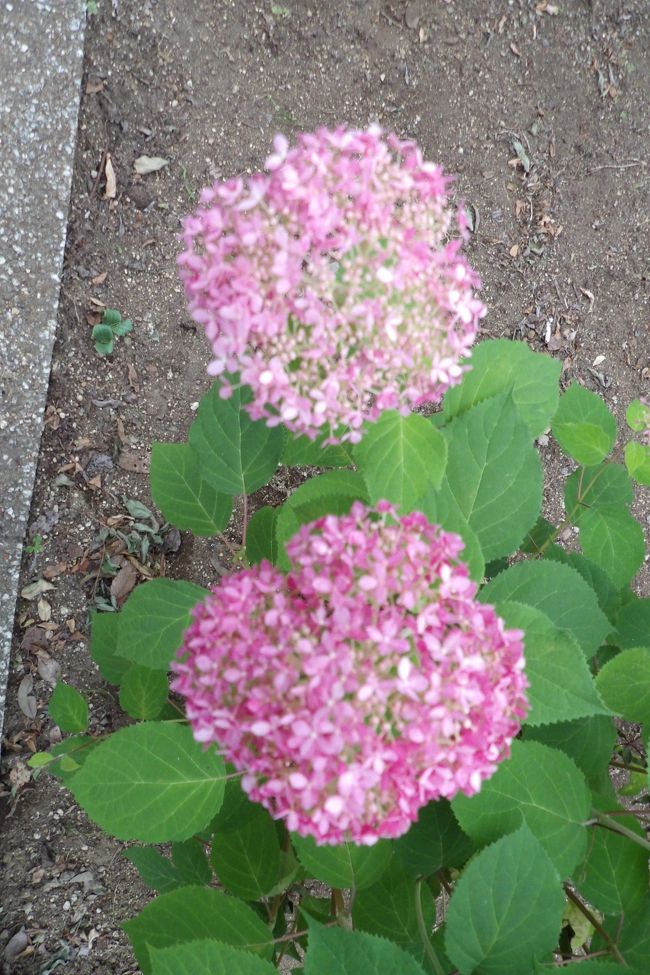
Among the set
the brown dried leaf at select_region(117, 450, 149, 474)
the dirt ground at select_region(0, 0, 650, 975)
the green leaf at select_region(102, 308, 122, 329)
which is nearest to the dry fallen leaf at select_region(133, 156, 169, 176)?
the dirt ground at select_region(0, 0, 650, 975)

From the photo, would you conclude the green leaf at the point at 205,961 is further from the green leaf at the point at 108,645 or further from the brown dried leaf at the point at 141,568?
the brown dried leaf at the point at 141,568

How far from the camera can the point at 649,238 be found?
2637 mm

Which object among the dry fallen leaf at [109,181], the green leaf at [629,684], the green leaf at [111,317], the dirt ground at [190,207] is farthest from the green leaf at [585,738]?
the dry fallen leaf at [109,181]

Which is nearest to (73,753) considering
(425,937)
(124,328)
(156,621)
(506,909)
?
(156,621)

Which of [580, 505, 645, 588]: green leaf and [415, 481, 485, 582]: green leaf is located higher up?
[415, 481, 485, 582]: green leaf

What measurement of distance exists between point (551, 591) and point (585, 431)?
33cm

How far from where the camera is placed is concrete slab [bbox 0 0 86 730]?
2.03 m

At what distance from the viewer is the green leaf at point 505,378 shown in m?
1.22

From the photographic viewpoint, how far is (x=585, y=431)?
135cm

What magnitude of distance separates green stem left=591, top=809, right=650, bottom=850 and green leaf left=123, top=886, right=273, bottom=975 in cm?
53

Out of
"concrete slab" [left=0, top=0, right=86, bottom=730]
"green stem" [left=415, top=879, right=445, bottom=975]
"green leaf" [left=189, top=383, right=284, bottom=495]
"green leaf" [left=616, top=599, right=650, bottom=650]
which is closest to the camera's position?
"green stem" [left=415, top=879, right=445, bottom=975]

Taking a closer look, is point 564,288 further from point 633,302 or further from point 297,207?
point 297,207

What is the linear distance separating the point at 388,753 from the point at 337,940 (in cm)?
31

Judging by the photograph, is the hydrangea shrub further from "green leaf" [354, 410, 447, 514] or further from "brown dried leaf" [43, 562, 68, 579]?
"brown dried leaf" [43, 562, 68, 579]
